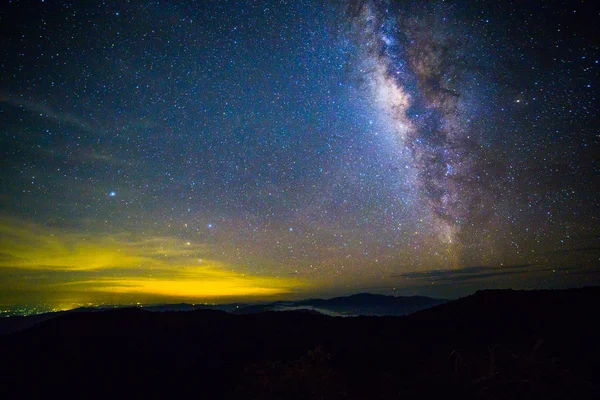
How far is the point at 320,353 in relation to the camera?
26.3ft

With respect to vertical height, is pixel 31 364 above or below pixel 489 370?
below

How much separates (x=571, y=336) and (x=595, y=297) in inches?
265

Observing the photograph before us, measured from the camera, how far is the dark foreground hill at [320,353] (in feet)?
13.5

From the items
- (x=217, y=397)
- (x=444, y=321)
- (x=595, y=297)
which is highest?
(x=595, y=297)

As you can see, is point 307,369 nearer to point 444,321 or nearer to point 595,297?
point 444,321

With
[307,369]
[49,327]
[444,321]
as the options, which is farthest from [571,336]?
[49,327]

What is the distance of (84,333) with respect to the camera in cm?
1702

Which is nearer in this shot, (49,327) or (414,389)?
(414,389)

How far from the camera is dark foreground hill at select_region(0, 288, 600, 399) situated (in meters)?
4.12

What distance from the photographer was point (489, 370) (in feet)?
13.0

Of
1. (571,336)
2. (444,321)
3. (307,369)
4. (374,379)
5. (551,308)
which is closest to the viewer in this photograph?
(307,369)

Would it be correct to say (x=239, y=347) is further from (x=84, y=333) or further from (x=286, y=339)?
(x=84, y=333)

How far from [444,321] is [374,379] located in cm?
829

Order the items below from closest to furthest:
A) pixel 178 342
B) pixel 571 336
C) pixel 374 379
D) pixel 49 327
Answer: pixel 374 379 → pixel 571 336 → pixel 178 342 → pixel 49 327
